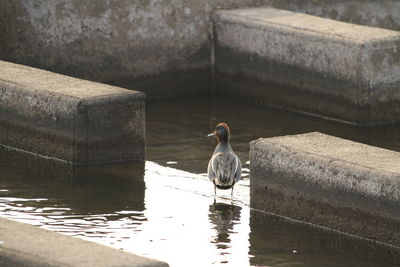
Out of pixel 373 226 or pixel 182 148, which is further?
pixel 182 148

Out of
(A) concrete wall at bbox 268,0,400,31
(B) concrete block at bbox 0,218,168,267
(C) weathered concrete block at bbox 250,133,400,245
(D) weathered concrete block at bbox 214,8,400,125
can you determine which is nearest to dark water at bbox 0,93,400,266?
(C) weathered concrete block at bbox 250,133,400,245

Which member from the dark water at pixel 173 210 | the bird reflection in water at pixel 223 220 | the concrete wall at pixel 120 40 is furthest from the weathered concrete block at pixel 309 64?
the bird reflection in water at pixel 223 220

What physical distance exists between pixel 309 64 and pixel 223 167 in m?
4.00

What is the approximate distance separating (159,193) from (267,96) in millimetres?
4223

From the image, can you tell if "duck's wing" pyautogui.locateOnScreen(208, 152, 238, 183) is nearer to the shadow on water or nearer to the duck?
the duck

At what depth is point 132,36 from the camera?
16250 millimetres

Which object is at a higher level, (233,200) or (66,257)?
(66,257)

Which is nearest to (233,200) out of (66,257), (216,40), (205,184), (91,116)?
(205,184)

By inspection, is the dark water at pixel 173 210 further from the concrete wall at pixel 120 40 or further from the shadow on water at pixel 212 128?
the concrete wall at pixel 120 40

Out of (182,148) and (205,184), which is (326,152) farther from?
(182,148)

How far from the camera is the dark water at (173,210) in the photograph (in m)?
10.3

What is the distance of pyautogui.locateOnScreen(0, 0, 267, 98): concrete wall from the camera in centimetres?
1552

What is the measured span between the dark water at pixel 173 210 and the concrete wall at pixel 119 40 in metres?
1.57

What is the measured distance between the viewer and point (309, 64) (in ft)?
51.2
